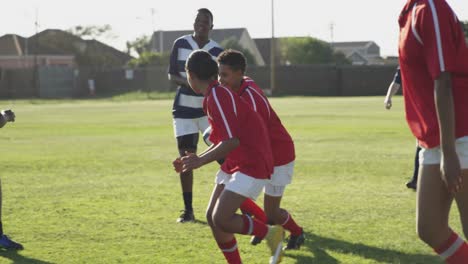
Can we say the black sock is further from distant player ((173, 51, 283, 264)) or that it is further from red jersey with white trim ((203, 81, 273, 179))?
red jersey with white trim ((203, 81, 273, 179))

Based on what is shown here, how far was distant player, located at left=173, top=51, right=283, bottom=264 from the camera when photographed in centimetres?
568

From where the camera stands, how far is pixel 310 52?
325 feet

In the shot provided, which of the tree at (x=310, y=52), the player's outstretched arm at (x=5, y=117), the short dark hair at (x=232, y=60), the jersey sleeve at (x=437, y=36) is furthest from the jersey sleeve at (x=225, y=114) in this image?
the tree at (x=310, y=52)

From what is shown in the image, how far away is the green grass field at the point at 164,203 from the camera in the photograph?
7105 millimetres

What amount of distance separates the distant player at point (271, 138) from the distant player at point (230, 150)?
543 millimetres

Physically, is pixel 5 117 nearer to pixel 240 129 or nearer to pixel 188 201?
pixel 240 129

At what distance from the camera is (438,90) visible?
14.0ft

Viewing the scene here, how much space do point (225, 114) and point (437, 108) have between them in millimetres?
1811

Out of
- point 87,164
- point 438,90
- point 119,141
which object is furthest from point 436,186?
point 119,141

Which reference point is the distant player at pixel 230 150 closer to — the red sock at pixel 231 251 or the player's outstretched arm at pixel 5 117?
the red sock at pixel 231 251

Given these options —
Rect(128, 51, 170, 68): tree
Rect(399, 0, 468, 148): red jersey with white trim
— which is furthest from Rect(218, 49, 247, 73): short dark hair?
Rect(128, 51, 170, 68): tree

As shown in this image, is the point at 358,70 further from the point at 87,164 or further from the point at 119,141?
the point at 87,164

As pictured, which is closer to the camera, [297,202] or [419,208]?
[419,208]

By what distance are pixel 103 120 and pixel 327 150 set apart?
15.1m
